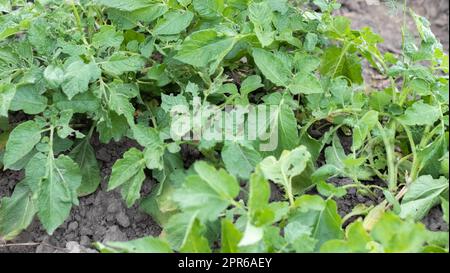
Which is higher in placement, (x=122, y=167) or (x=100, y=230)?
(x=122, y=167)

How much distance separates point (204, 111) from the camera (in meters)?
1.74

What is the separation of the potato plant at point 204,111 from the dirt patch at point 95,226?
0.04 m

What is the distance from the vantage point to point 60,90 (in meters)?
1.85

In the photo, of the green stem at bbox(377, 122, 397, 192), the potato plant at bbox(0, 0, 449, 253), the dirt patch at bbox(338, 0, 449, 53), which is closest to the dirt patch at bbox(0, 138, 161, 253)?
the potato plant at bbox(0, 0, 449, 253)

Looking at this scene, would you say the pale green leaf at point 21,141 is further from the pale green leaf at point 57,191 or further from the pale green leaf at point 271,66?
the pale green leaf at point 271,66

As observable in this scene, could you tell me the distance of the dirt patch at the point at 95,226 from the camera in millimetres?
1832

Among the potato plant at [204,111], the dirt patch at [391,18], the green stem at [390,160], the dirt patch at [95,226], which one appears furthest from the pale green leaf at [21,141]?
the dirt patch at [391,18]

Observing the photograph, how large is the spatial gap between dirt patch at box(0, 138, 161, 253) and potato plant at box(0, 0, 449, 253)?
44mm

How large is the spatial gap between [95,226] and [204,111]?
18.2 inches

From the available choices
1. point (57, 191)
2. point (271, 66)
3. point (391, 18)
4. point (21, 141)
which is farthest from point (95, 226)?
point (391, 18)
